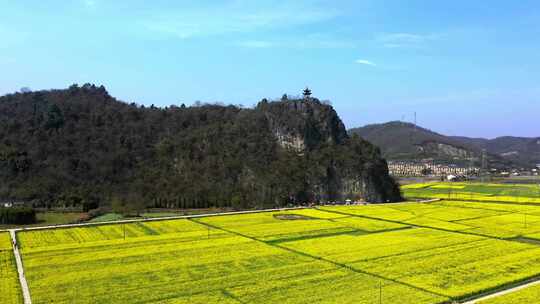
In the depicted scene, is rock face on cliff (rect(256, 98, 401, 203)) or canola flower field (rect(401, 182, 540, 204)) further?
rock face on cliff (rect(256, 98, 401, 203))

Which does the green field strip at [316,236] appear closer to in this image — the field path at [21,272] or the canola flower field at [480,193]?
the field path at [21,272]

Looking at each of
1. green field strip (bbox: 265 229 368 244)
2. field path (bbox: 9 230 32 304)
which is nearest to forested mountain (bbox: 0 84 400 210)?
field path (bbox: 9 230 32 304)

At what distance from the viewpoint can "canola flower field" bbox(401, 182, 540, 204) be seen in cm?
9750

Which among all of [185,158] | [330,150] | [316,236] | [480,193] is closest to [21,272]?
[316,236]

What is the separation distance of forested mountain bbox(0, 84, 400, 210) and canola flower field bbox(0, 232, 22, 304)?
116 feet

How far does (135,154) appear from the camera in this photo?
351 feet

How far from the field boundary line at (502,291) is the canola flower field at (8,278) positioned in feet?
91.0

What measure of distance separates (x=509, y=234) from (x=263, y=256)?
29.4 m

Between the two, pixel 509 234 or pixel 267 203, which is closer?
pixel 509 234

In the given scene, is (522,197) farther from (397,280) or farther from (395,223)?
(397,280)

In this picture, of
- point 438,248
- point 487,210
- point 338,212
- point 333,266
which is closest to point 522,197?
point 487,210

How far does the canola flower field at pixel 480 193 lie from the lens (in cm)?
9750

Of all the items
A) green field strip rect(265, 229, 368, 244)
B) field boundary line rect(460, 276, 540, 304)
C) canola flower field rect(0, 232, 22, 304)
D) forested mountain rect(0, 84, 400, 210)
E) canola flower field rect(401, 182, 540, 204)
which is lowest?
field boundary line rect(460, 276, 540, 304)

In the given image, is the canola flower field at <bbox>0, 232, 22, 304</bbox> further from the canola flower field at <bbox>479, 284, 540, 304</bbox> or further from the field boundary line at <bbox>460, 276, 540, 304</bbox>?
the canola flower field at <bbox>479, 284, 540, 304</bbox>
